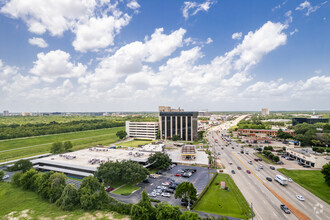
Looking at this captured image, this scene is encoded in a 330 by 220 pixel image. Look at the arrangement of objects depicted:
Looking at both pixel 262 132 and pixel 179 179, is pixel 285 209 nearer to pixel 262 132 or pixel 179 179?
pixel 179 179

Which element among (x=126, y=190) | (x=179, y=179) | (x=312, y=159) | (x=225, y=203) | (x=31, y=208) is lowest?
(x=31, y=208)

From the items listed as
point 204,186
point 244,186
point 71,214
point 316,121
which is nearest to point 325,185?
point 244,186

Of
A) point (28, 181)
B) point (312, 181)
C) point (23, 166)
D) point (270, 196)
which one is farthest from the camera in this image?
point (23, 166)

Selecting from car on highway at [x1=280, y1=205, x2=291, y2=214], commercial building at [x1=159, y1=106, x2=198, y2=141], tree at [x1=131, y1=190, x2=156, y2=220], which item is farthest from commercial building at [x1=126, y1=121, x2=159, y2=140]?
car on highway at [x1=280, y1=205, x2=291, y2=214]

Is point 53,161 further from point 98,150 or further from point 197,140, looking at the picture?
point 197,140

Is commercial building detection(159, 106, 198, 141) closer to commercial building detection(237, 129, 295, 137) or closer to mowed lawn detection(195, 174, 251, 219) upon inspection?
commercial building detection(237, 129, 295, 137)

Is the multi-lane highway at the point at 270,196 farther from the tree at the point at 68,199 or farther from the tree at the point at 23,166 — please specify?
the tree at the point at 23,166

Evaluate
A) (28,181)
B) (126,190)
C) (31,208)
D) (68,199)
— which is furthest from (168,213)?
(28,181)

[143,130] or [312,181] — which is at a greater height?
[143,130]
